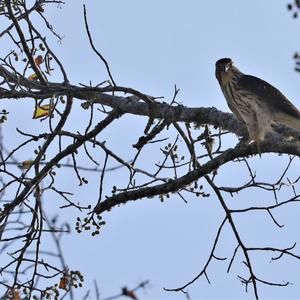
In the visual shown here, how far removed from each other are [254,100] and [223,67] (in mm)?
682

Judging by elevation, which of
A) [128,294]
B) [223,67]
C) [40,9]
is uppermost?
[223,67]

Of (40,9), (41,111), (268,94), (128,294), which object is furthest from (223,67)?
(128,294)

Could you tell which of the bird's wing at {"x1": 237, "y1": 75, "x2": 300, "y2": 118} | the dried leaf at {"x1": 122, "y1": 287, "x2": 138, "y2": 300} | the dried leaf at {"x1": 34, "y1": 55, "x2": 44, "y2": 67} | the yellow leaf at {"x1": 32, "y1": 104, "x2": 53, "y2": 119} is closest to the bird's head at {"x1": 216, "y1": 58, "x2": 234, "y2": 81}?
A: the bird's wing at {"x1": 237, "y1": 75, "x2": 300, "y2": 118}

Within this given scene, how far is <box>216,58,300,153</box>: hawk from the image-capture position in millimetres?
7379

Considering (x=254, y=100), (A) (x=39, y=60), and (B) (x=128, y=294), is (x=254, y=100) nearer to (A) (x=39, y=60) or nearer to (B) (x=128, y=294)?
(A) (x=39, y=60)

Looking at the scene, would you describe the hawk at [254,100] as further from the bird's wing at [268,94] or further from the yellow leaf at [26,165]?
the yellow leaf at [26,165]

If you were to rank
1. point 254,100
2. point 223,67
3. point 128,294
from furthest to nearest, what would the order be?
point 223,67, point 254,100, point 128,294

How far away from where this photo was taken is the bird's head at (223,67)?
320 inches

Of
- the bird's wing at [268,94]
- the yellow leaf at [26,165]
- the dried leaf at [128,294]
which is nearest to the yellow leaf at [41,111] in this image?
the yellow leaf at [26,165]

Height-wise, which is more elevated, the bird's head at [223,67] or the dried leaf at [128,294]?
the bird's head at [223,67]

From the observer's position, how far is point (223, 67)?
26.9ft

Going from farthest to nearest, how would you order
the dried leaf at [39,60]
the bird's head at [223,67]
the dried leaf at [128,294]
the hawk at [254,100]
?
the bird's head at [223,67]
the hawk at [254,100]
the dried leaf at [39,60]
the dried leaf at [128,294]

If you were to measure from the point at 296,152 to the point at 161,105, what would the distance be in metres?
1.17

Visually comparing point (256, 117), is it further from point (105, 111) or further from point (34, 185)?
point (34, 185)
